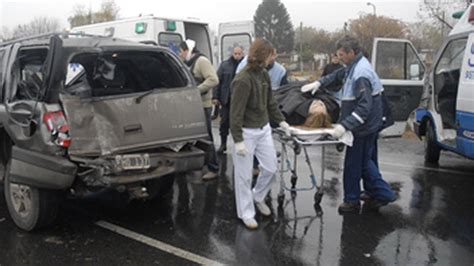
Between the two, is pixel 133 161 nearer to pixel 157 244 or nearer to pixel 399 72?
pixel 157 244

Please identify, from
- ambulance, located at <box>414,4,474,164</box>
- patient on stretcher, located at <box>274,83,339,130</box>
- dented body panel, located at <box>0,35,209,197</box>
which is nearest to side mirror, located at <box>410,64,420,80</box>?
ambulance, located at <box>414,4,474,164</box>

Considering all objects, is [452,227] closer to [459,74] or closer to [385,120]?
[385,120]

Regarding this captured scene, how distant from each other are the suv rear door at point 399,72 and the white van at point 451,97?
0.13 meters

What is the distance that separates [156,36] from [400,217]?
685 centimetres

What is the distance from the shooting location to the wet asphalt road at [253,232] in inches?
167

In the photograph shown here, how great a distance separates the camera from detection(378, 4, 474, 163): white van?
6375mm

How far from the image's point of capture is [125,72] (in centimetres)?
570

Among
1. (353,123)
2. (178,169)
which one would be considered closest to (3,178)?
(178,169)

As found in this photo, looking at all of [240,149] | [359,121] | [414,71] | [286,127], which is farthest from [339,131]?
[414,71]

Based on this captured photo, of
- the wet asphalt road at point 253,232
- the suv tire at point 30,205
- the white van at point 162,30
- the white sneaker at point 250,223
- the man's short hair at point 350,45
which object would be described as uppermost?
the white van at point 162,30

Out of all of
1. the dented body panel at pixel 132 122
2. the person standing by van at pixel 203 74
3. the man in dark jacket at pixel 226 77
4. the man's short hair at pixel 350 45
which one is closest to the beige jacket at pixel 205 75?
the person standing by van at pixel 203 74

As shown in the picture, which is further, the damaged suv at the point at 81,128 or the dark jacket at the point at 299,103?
the dark jacket at the point at 299,103

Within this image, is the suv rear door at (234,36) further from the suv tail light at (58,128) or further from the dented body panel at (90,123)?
the suv tail light at (58,128)

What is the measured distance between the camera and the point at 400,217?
5312 mm
